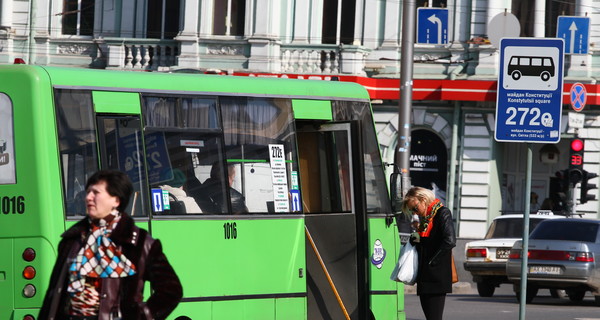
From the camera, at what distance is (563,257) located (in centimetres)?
2084

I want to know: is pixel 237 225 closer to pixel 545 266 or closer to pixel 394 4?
pixel 545 266

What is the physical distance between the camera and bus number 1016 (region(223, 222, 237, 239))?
11384mm

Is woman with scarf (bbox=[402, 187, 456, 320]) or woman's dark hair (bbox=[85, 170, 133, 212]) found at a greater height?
woman's dark hair (bbox=[85, 170, 133, 212])

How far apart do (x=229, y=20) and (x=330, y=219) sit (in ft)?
78.9

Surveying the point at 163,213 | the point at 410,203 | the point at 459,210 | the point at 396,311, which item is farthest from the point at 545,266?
the point at 459,210

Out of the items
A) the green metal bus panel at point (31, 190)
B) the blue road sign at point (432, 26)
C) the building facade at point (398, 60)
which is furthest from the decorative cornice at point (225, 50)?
the green metal bus panel at point (31, 190)

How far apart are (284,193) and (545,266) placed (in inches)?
388

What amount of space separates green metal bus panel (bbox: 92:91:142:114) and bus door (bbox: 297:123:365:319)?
2163 millimetres

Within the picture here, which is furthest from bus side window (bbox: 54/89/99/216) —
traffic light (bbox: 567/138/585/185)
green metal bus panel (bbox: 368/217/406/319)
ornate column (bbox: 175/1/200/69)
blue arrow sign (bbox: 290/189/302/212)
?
ornate column (bbox: 175/1/200/69)

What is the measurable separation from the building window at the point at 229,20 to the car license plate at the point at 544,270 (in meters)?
16.8

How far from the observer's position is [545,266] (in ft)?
68.5

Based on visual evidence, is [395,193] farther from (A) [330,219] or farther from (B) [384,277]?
(B) [384,277]

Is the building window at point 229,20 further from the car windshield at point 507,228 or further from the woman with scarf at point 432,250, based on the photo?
the woman with scarf at point 432,250

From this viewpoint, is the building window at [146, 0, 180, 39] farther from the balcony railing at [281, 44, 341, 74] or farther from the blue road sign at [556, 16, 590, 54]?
the blue road sign at [556, 16, 590, 54]
